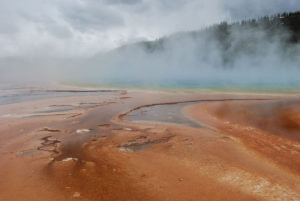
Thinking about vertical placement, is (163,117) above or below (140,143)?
above

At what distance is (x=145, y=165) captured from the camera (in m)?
2.44

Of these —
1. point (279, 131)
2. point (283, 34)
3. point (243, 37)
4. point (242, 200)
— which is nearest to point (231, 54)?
point (243, 37)

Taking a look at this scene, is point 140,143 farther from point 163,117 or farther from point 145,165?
point 163,117

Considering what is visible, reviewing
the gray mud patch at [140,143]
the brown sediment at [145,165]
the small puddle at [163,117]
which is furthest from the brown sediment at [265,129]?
the gray mud patch at [140,143]

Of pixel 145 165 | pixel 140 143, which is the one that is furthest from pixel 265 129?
pixel 145 165

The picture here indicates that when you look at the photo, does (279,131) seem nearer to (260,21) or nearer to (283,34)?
(283,34)

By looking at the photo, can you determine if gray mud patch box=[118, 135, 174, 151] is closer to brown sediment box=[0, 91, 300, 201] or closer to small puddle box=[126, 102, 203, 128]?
brown sediment box=[0, 91, 300, 201]

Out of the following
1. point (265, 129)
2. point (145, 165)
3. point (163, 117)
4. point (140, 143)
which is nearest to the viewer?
point (145, 165)

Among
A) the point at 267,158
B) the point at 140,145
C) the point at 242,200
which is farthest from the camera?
the point at 140,145

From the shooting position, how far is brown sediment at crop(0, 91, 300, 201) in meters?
1.86

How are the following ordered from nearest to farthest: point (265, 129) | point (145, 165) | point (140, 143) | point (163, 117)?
point (145, 165) → point (140, 143) → point (265, 129) → point (163, 117)

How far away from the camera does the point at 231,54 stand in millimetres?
42312

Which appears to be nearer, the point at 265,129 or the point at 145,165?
the point at 145,165

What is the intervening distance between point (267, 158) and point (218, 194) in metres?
1.30
